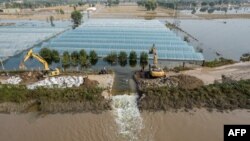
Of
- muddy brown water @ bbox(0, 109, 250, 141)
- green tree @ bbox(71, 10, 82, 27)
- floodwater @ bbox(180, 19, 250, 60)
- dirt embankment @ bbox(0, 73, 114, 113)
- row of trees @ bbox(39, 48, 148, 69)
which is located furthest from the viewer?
green tree @ bbox(71, 10, 82, 27)

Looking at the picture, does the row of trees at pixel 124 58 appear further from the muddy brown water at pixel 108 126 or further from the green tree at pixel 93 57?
the muddy brown water at pixel 108 126

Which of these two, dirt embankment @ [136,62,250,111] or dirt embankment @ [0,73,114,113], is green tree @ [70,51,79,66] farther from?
dirt embankment @ [136,62,250,111]

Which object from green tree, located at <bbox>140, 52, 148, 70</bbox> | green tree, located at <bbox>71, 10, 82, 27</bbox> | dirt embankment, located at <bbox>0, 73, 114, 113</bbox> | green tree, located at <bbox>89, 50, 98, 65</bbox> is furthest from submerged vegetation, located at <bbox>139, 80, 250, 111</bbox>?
green tree, located at <bbox>71, 10, 82, 27</bbox>

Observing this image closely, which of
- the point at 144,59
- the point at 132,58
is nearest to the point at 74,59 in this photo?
the point at 132,58

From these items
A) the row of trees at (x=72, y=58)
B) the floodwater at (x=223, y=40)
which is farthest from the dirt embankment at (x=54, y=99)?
the floodwater at (x=223, y=40)

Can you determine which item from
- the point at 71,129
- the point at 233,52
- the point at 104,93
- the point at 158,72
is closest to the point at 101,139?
the point at 71,129

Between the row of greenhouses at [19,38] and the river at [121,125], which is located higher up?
the row of greenhouses at [19,38]

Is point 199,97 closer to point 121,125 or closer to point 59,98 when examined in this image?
point 121,125

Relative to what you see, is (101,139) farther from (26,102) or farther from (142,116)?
(26,102)
